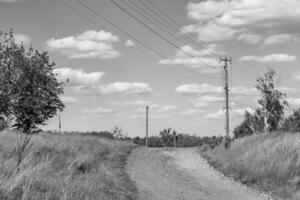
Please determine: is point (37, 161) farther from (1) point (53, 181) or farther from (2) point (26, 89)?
(2) point (26, 89)

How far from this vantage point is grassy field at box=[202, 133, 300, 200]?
46.3ft

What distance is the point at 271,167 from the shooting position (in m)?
16.1

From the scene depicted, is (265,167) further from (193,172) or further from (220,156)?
(220,156)

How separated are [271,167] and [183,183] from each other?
347 cm

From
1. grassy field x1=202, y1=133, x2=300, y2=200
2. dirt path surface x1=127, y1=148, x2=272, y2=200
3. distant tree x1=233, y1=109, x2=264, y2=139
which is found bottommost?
dirt path surface x1=127, y1=148, x2=272, y2=200

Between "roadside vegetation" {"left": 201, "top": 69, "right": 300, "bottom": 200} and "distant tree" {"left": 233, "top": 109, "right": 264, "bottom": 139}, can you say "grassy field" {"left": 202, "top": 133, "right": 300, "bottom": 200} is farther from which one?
"distant tree" {"left": 233, "top": 109, "right": 264, "bottom": 139}

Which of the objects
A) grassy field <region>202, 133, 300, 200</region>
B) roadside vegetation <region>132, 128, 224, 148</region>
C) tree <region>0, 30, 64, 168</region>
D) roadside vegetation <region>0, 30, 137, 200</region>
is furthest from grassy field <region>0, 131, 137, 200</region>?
roadside vegetation <region>132, 128, 224, 148</region>

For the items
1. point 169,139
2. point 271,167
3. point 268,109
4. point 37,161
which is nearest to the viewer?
point 37,161

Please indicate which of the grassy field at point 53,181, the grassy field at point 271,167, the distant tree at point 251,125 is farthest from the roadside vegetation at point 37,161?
the distant tree at point 251,125

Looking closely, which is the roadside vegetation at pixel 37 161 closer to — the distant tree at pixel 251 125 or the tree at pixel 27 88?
the tree at pixel 27 88

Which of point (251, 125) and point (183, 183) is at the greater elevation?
point (251, 125)

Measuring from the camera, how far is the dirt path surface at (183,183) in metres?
13.5

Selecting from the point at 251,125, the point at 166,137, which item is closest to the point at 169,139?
the point at 166,137

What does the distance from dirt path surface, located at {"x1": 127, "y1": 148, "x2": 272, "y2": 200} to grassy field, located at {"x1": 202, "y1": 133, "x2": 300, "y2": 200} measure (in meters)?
0.53
